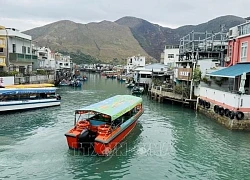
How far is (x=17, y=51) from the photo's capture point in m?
46.2

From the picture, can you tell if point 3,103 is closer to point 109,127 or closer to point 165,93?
point 109,127

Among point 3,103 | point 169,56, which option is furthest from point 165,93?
point 169,56

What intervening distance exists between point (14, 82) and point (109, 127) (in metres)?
27.3

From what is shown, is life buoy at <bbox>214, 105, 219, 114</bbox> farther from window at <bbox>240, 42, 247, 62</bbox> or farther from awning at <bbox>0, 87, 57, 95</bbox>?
awning at <bbox>0, 87, 57, 95</bbox>

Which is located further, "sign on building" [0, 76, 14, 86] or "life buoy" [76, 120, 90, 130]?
"sign on building" [0, 76, 14, 86]

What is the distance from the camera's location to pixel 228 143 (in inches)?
717

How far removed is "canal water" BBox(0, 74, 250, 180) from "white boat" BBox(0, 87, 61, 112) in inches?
130

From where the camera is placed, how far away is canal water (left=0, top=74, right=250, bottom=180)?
12.9 meters

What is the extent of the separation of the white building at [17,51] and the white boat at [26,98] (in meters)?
14.9

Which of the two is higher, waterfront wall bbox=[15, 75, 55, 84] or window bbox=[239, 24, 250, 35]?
window bbox=[239, 24, 250, 35]

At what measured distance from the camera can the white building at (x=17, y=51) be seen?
42812 mm

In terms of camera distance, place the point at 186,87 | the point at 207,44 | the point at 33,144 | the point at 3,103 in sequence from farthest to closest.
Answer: the point at 207,44, the point at 186,87, the point at 3,103, the point at 33,144

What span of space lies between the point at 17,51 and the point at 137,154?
127 feet

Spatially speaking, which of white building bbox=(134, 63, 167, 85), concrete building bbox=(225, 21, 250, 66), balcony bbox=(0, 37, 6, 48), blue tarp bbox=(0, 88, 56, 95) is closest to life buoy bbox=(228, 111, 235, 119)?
concrete building bbox=(225, 21, 250, 66)
